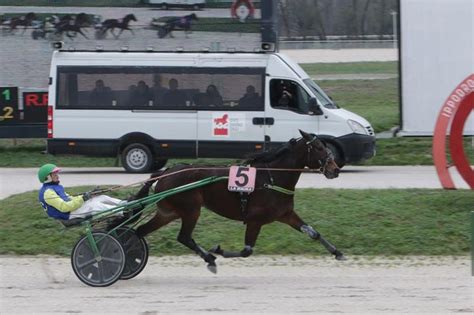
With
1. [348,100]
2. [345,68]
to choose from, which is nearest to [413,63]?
[348,100]

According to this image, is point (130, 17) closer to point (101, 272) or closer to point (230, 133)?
point (230, 133)

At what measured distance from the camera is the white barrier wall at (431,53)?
2377cm

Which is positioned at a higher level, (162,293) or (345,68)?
(345,68)

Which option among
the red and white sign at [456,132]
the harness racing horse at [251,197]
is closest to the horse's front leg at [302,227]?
the harness racing horse at [251,197]

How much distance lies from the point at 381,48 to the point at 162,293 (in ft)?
163

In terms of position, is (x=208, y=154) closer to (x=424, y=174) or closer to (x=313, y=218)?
(x=424, y=174)

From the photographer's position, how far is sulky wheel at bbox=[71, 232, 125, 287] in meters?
10.6

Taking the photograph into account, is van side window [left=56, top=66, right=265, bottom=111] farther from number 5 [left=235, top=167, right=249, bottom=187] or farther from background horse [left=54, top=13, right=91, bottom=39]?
number 5 [left=235, top=167, right=249, bottom=187]

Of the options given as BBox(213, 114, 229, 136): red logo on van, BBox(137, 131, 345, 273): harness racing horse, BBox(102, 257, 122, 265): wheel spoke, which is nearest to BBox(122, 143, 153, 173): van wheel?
BBox(213, 114, 229, 136): red logo on van

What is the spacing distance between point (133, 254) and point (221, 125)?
987 centimetres

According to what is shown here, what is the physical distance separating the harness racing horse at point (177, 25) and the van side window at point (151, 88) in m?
1.05

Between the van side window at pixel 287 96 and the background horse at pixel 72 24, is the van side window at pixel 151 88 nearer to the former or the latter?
the van side window at pixel 287 96

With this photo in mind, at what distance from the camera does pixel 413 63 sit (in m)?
23.8

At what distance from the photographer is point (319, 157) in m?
10.9
